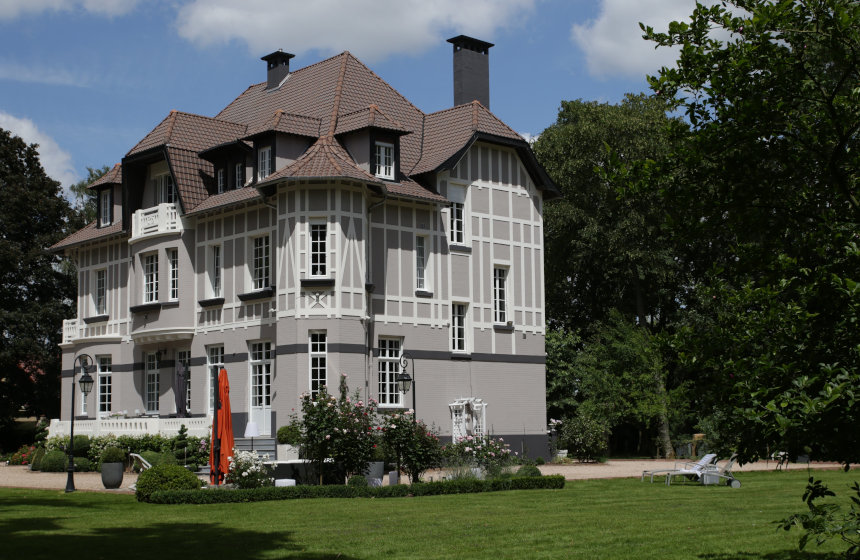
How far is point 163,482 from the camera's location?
20.7 m

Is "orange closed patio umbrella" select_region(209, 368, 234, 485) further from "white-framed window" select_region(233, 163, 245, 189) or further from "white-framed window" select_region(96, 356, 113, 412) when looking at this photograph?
"white-framed window" select_region(96, 356, 113, 412)

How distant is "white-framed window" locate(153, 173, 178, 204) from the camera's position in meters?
35.8

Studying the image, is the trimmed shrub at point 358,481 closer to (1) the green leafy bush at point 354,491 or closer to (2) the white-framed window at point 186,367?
(1) the green leafy bush at point 354,491

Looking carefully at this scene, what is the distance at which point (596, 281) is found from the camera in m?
49.7

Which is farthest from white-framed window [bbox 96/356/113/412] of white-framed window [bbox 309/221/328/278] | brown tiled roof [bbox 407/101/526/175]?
brown tiled roof [bbox 407/101/526/175]

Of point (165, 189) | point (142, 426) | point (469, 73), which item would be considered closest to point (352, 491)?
point (142, 426)

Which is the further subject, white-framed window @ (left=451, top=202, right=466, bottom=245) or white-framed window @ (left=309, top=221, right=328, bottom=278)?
white-framed window @ (left=451, top=202, right=466, bottom=245)

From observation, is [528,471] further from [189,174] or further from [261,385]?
[189,174]

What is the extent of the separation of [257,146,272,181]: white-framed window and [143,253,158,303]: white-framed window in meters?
5.57

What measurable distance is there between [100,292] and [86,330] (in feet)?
5.04

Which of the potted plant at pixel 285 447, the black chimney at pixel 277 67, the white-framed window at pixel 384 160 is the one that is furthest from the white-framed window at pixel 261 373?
the black chimney at pixel 277 67

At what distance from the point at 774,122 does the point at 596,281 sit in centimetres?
4098

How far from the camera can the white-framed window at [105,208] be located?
39.4m

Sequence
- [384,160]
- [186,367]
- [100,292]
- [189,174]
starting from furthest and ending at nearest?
1. [100,292]
2. [189,174]
3. [186,367]
4. [384,160]
